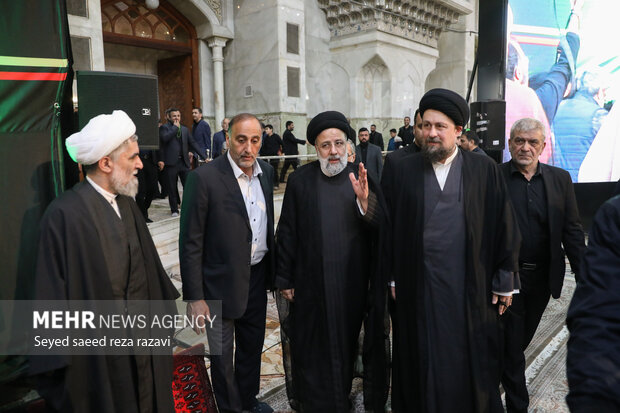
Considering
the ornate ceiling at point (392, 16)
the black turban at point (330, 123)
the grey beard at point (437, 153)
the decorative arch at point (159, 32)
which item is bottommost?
the grey beard at point (437, 153)

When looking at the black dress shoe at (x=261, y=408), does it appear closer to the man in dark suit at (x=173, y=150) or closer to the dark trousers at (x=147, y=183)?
the dark trousers at (x=147, y=183)

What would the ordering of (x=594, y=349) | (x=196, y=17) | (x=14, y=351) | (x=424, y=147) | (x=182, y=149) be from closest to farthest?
(x=594, y=349) → (x=424, y=147) → (x=14, y=351) → (x=182, y=149) → (x=196, y=17)

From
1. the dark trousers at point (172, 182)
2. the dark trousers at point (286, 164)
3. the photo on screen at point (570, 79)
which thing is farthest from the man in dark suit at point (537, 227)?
the dark trousers at point (286, 164)

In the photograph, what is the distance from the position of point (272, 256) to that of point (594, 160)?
16.7ft

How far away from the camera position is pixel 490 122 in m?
4.56

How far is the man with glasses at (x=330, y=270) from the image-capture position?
7.69 feet

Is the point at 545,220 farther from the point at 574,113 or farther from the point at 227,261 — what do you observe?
the point at 574,113

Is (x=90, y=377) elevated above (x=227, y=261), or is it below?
below

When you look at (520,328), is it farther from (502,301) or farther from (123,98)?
(123,98)

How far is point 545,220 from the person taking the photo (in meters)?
2.51

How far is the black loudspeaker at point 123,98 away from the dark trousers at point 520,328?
2.31 meters

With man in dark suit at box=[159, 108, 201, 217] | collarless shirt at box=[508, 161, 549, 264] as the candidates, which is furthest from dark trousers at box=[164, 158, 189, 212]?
collarless shirt at box=[508, 161, 549, 264]

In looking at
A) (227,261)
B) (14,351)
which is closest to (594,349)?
(227,261)

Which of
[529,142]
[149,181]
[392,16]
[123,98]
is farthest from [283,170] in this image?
[529,142]
